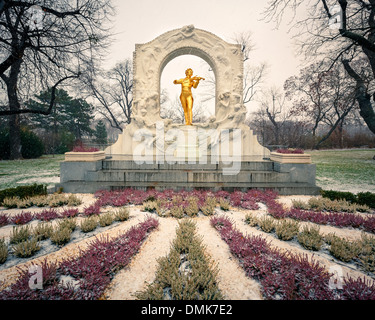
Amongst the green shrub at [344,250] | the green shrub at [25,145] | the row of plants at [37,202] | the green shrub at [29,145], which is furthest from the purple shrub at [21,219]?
the green shrub at [29,145]

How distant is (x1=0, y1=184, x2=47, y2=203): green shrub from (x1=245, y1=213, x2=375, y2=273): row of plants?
721 centimetres

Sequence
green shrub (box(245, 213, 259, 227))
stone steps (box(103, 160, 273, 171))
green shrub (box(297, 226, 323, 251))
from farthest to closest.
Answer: stone steps (box(103, 160, 273, 171)) < green shrub (box(245, 213, 259, 227)) < green shrub (box(297, 226, 323, 251))

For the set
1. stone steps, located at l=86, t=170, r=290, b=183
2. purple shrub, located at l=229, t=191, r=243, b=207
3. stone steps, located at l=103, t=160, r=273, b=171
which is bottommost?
purple shrub, located at l=229, t=191, r=243, b=207

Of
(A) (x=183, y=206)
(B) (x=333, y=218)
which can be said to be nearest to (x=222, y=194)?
(A) (x=183, y=206)

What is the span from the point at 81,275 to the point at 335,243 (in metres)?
4.12

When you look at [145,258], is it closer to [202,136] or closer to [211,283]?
[211,283]

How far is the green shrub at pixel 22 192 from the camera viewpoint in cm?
565

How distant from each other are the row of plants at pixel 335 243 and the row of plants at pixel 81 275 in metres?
2.89

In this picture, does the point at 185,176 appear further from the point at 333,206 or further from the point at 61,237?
the point at 333,206

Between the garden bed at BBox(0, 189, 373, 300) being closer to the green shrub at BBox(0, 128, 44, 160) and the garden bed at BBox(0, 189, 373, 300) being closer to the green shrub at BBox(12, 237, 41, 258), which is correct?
the green shrub at BBox(12, 237, 41, 258)

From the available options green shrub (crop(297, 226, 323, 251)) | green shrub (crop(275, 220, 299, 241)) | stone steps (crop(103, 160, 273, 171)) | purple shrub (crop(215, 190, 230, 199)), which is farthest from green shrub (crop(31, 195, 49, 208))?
green shrub (crop(297, 226, 323, 251))

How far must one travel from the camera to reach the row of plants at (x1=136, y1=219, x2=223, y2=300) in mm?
2086

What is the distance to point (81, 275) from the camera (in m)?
2.43

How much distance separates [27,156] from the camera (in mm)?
17484
